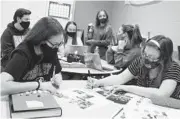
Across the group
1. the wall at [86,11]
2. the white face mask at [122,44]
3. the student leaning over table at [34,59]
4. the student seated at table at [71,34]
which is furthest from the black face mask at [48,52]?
the wall at [86,11]

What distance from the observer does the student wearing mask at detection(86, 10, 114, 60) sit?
3709mm

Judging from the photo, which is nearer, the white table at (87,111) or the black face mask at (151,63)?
the white table at (87,111)

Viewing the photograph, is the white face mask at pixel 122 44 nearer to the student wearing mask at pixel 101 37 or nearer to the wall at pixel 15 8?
the student wearing mask at pixel 101 37

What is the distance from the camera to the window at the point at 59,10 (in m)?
4.86

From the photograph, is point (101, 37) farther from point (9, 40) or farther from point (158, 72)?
point (158, 72)

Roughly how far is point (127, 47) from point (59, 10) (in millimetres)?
2758

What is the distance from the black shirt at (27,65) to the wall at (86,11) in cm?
372

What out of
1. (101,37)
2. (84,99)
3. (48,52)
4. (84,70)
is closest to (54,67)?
(48,52)

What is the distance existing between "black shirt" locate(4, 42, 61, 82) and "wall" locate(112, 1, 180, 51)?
7.85 ft

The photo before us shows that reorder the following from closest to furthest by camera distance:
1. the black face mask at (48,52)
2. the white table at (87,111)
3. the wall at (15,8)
Result: the white table at (87,111)
the black face mask at (48,52)
the wall at (15,8)

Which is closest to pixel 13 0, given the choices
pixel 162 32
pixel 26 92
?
pixel 162 32

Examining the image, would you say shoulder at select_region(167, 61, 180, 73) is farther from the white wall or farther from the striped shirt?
the white wall

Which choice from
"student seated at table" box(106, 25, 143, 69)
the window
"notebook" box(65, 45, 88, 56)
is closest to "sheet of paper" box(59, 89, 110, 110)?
"student seated at table" box(106, 25, 143, 69)

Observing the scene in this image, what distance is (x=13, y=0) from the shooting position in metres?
4.39
